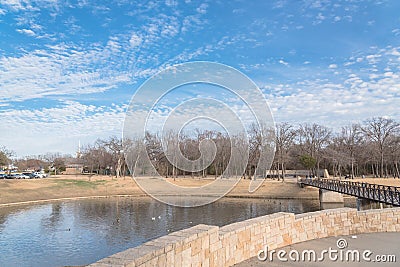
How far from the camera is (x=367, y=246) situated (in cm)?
834

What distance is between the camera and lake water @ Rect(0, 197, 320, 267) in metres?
16.7

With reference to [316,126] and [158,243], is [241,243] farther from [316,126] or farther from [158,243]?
[316,126]

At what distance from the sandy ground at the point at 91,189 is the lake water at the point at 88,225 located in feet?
12.4

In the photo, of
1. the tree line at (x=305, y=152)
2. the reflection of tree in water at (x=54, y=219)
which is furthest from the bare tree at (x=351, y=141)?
the reflection of tree in water at (x=54, y=219)

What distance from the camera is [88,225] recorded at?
24562 mm

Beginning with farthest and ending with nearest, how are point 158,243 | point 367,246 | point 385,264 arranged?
point 367,246 < point 385,264 < point 158,243

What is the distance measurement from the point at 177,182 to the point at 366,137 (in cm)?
3726

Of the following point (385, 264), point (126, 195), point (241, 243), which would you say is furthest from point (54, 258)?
point (126, 195)

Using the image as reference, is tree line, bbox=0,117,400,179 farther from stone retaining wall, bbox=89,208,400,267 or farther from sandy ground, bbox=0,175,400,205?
stone retaining wall, bbox=89,208,400,267

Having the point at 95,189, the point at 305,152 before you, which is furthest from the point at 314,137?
the point at 95,189

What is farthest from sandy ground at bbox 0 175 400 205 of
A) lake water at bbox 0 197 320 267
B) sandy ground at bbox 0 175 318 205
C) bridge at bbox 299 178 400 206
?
lake water at bbox 0 197 320 267

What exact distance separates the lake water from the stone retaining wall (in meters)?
10.6

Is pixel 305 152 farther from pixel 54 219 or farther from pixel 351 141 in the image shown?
pixel 54 219

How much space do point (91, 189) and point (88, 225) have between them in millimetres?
24066
